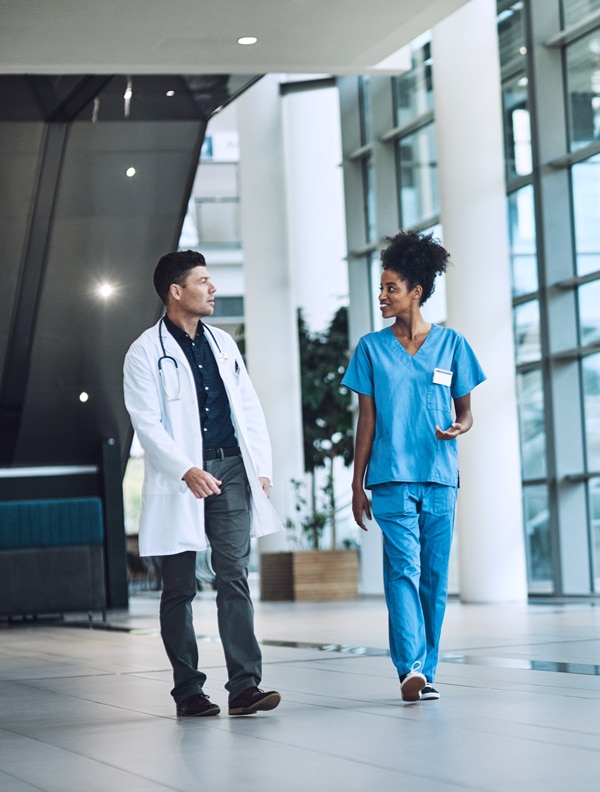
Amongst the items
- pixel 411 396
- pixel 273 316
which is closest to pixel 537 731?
pixel 411 396

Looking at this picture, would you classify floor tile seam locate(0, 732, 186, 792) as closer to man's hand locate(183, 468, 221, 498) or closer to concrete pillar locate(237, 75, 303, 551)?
man's hand locate(183, 468, 221, 498)

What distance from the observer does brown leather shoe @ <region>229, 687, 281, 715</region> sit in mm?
4102

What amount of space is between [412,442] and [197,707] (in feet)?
3.83

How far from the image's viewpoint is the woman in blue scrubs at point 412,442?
170 inches

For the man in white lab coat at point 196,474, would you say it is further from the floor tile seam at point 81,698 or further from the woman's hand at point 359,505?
the woman's hand at point 359,505

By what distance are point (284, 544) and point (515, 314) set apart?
4533 mm

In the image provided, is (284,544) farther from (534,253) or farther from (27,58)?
(27,58)

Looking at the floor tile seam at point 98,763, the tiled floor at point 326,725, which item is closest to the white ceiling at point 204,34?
the tiled floor at point 326,725

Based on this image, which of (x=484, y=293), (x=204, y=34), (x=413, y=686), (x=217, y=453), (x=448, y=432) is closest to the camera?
(x=413, y=686)

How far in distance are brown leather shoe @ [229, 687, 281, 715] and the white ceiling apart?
5.63 metres

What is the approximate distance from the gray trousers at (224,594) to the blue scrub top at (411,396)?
508 millimetres

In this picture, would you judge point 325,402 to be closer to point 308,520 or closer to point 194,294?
point 308,520

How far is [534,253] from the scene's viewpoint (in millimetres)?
12844

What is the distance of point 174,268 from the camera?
4.49 metres
